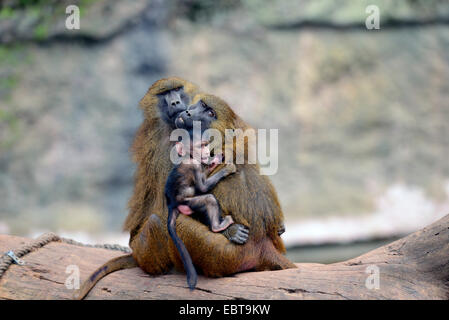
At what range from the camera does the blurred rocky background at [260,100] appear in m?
7.82

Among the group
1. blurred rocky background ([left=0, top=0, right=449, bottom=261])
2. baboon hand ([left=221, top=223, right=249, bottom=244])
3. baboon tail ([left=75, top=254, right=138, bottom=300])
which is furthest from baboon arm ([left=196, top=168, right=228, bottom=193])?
blurred rocky background ([left=0, top=0, right=449, bottom=261])

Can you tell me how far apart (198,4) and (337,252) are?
4.20 m

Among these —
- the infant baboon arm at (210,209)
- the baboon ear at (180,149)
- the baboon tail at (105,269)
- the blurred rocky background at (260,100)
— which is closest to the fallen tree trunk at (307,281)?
the baboon tail at (105,269)

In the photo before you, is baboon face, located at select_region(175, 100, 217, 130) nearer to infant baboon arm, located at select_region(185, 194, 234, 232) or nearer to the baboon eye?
the baboon eye

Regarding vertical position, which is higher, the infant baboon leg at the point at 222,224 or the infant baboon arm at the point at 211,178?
the infant baboon arm at the point at 211,178

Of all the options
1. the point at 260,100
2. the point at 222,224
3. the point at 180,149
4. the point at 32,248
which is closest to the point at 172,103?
the point at 180,149

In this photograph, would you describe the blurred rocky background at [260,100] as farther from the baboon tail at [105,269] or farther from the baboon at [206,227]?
the baboon at [206,227]

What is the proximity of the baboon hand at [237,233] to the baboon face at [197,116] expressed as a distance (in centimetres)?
67

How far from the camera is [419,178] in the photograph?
8289 millimetres

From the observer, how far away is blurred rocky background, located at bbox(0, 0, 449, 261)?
25.7ft

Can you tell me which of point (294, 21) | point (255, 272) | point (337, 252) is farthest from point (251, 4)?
point (255, 272)

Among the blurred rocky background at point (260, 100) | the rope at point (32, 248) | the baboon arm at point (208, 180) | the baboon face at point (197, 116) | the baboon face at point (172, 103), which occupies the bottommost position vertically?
the rope at point (32, 248)

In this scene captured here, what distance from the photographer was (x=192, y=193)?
11.1ft
